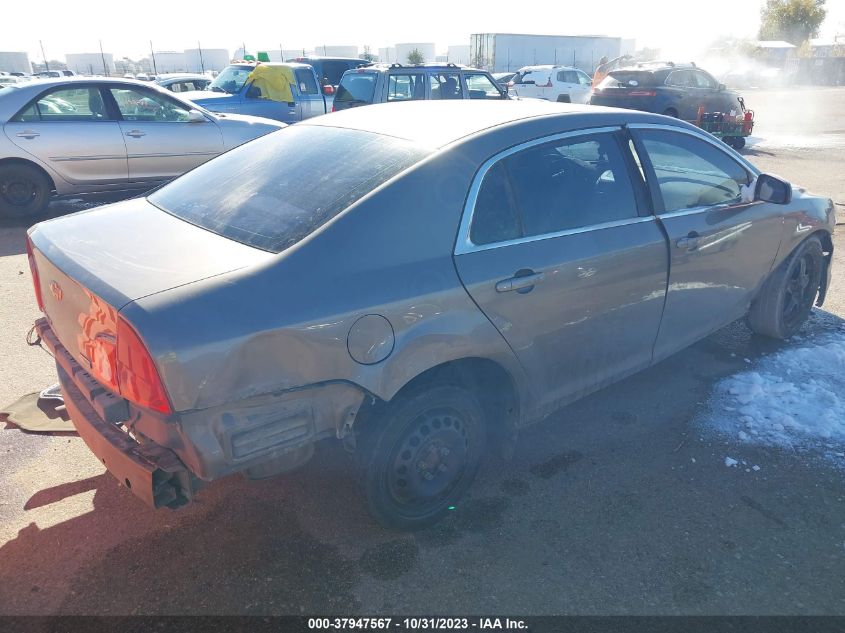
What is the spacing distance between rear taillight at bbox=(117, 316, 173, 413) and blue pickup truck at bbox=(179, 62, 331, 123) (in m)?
11.2

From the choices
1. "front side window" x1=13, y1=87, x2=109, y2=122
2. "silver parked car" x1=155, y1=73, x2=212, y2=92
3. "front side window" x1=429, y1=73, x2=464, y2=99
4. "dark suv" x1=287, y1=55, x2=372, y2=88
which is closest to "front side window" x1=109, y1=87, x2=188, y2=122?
"front side window" x1=13, y1=87, x2=109, y2=122

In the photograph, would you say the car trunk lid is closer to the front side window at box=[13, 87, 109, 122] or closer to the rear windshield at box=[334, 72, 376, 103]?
the front side window at box=[13, 87, 109, 122]

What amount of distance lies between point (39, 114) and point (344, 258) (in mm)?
7059

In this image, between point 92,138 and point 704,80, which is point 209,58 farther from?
point 92,138

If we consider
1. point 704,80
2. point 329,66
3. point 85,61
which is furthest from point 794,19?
point 85,61

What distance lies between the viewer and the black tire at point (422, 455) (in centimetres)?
254

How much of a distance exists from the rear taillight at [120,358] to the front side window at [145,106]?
268 inches

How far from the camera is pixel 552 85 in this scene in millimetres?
21797

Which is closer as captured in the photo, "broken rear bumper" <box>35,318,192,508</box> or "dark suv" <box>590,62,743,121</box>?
"broken rear bumper" <box>35,318,192,508</box>

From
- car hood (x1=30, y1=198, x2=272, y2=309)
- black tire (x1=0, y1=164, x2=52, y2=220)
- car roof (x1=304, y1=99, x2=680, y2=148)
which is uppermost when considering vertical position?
car roof (x1=304, y1=99, x2=680, y2=148)

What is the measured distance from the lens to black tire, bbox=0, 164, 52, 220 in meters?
7.60

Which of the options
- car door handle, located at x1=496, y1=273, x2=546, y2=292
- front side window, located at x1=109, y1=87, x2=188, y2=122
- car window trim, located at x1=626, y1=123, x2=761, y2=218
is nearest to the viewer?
car door handle, located at x1=496, y1=273, x2=546, y2=292

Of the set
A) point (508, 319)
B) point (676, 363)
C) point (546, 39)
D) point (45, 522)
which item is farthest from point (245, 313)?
point (546, 39)

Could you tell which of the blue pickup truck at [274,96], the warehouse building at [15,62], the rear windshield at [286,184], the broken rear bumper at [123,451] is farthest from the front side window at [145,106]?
the warehouse building at [15,62]
